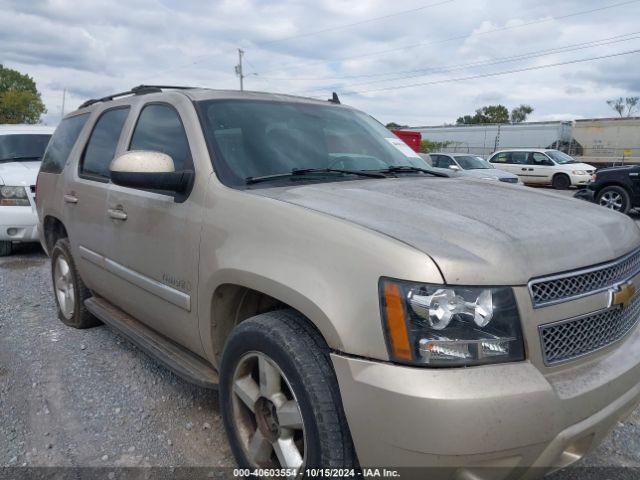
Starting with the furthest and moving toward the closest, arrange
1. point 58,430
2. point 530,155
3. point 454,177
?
1. point 530,155
2. point 454,177
3. point 58,430

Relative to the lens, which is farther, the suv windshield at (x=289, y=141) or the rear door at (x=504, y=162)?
the rear door at (x=504, y=162)

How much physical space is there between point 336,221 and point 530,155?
21.9 metres

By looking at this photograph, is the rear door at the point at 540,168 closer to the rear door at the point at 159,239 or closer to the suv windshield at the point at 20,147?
the suv windshield at the point at 20,147

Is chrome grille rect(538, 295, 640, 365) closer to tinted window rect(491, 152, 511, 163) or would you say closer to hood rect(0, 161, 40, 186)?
hood rect(0, 161, 40, 186)

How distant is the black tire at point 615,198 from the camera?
12.2 m

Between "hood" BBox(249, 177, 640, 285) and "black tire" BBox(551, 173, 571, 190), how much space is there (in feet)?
65.8

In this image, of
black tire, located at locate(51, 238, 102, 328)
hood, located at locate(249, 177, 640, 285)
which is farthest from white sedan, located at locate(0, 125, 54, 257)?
hood, located at locate(249, 177, 640, 285)

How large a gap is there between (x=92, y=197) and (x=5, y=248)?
15.1 ft

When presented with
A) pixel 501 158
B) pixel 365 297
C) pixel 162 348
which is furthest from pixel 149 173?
pixel 501 158

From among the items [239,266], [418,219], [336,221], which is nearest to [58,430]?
[239,266]

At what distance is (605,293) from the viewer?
2.02m

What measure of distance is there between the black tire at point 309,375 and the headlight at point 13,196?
5972 mm

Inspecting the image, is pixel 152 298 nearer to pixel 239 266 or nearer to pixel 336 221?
pixel 239 266

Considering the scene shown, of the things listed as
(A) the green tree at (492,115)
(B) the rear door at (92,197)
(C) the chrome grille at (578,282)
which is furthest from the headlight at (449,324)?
(A) the green tree at (492,115)
